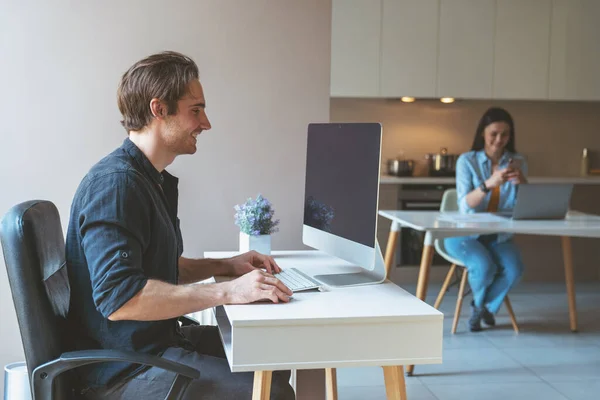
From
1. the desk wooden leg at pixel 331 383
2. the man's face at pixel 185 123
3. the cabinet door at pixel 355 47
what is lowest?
the desk wooden leg at pixel 331 383

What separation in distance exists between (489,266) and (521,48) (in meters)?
2.45

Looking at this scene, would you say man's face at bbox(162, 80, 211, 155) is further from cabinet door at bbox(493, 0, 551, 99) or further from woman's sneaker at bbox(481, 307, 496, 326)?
cabinet door at bbox(493, 0, 551, 99)

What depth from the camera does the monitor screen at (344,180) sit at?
79.0 inches

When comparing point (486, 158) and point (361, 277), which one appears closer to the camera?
point (361, 277)

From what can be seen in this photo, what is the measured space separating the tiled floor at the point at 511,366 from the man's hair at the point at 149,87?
193 centimetres

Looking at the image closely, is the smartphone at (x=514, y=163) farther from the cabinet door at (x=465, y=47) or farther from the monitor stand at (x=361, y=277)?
the monitor stand at (x=361, y=277)

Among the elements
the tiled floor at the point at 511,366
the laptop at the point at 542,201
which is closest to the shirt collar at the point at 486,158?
the laptop at the point at 542,201

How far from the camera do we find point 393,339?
Result: 1.77m

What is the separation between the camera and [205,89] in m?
2.76

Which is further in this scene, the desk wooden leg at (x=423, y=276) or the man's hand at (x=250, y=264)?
the desk wooden leg at (x=423, y=276)

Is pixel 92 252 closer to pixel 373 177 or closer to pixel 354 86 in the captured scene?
pixel 373 177

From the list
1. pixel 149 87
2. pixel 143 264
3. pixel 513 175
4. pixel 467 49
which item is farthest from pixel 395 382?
pixel 467 49

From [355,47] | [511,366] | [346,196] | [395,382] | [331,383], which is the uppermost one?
[355,47]

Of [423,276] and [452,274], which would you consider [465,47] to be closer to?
[452,274]
